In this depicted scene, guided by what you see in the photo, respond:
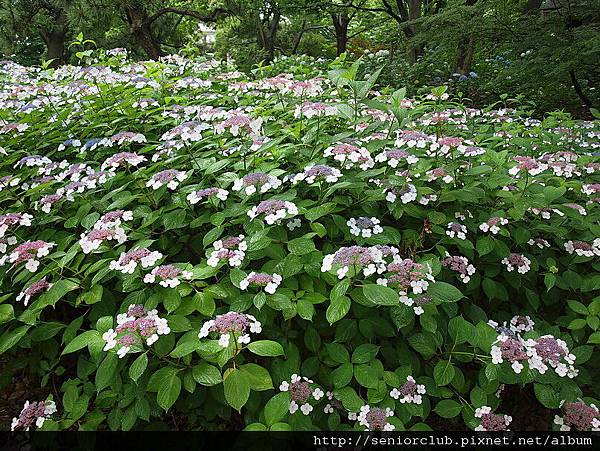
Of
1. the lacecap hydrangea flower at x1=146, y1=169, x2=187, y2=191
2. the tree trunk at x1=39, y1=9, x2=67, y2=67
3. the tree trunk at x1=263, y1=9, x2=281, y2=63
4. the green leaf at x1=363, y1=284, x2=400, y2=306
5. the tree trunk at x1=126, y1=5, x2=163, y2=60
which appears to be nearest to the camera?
the green leaf at x1=363, y1=284, x2=400, y2=306

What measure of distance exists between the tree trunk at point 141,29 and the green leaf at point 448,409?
286 inches

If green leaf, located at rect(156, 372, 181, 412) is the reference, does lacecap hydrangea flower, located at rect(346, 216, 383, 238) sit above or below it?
above

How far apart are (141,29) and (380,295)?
7510mm

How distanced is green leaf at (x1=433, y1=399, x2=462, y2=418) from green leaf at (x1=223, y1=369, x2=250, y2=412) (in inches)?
27.2

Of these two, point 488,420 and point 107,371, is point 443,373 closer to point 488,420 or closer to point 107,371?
point 488,420

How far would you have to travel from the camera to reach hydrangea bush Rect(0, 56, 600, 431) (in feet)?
4.58

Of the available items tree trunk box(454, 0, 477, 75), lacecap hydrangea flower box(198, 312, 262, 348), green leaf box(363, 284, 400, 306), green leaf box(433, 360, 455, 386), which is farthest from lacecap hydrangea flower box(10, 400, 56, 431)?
tree trunk box(454, 0, 477, 75)

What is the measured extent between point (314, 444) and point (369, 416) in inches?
8.4

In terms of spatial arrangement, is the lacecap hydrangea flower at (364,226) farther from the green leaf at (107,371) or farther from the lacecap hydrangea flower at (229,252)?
the green leaf at (107,371)

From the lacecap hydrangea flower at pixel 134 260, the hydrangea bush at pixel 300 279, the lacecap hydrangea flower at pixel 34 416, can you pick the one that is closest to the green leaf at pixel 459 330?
the hydrangea bush at pixel 300 279

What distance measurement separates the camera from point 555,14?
3.58 metres

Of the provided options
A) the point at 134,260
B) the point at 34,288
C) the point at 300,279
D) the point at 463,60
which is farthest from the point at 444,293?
the point at 463,60

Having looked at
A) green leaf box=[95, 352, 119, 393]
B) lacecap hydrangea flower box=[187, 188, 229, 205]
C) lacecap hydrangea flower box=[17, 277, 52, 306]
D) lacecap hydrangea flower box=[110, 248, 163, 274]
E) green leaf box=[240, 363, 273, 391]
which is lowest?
green leaf box=[240, 363, 273, 391]

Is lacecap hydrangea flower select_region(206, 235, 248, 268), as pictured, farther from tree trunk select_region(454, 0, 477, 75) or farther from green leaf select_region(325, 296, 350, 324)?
tree trunk select_region(454, 0, 477, 75)
